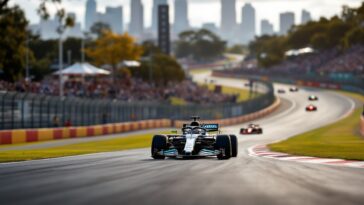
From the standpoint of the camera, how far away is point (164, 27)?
129 metres

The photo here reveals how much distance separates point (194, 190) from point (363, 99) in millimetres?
94454

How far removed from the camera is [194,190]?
456 inches

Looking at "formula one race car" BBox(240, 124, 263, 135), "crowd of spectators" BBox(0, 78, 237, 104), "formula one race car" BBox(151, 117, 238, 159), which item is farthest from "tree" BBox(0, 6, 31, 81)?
"formula one race car" BBox(151, 117, 238, 159)

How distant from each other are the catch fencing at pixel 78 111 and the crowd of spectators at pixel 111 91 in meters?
2.10

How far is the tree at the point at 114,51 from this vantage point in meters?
106

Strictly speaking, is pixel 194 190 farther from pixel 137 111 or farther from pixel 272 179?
pixel 137 111

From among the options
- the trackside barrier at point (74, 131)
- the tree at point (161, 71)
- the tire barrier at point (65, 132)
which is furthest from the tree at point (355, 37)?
the tire barrier at point (65, 132)

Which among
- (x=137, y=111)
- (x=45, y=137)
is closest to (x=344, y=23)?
(x=137, y=111)

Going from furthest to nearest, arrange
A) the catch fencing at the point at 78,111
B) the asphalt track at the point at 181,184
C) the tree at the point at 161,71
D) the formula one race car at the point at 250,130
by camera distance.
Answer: the tree at the point at 161,71 < the formula one race car at the point at 250,130 < the catch fencing at the point at 78,111 < the asphalt track at the point at 181,184

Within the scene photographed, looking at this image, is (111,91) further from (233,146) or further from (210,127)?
(233,146)

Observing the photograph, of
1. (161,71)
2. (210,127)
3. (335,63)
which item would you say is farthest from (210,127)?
(335,63)

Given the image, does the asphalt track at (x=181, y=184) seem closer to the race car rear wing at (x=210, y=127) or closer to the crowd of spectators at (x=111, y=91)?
the race car rear wing at (x=210, y=127)

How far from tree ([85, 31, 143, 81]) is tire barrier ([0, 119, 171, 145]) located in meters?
40.0

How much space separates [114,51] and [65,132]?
61.9 metres
